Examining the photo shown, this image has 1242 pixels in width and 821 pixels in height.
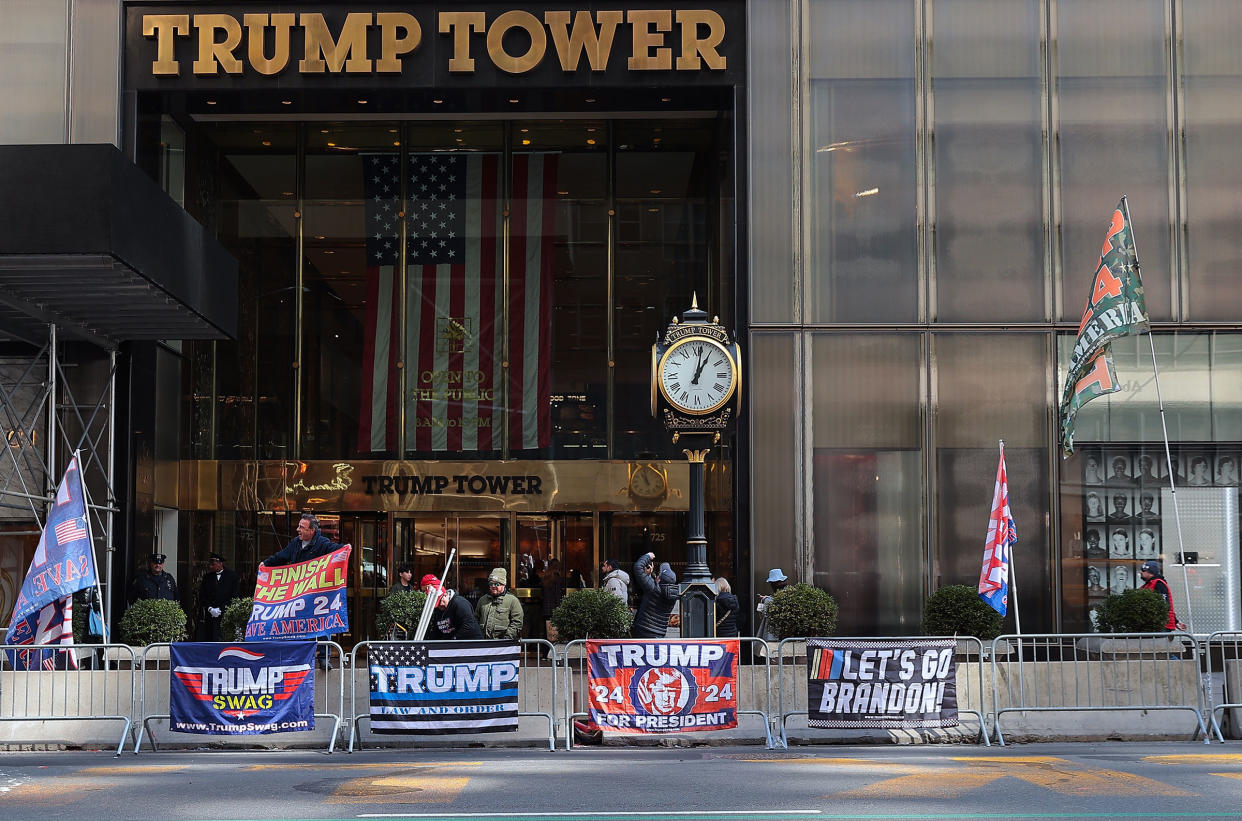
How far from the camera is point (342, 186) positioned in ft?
81.8

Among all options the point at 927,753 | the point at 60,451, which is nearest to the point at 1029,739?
the point at 927,753

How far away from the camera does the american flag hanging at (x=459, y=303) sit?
2428cm

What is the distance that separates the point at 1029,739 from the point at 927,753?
1868 millimetres

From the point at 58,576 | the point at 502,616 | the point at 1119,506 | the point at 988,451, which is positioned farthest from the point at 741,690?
the point at 1119,506

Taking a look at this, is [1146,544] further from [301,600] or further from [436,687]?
[301,600]

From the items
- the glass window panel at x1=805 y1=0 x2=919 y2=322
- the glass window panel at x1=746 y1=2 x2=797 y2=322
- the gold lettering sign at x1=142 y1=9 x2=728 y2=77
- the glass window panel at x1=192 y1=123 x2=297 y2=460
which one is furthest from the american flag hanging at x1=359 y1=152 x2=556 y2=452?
the glass window panel at x1=805 y1=0 x2=919 y2=322

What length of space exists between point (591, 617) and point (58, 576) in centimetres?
594

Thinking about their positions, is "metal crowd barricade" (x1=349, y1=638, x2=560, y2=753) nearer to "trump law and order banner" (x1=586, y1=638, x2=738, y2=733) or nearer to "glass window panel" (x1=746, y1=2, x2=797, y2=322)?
"trump law and order banner" (x1=586, y1=638, x2=738, y2=733)

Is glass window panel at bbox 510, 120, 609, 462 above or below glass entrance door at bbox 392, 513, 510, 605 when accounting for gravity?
above

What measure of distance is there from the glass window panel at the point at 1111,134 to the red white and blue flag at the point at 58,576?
44.0 ft

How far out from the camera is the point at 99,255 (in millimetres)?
15961

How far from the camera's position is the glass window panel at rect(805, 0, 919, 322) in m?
20.6

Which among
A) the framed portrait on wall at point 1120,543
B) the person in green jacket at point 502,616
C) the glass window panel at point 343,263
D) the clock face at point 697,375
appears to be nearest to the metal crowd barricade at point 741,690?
the person in green jacket at point 502,616

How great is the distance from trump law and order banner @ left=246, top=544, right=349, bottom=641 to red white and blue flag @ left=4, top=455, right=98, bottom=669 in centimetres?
192
